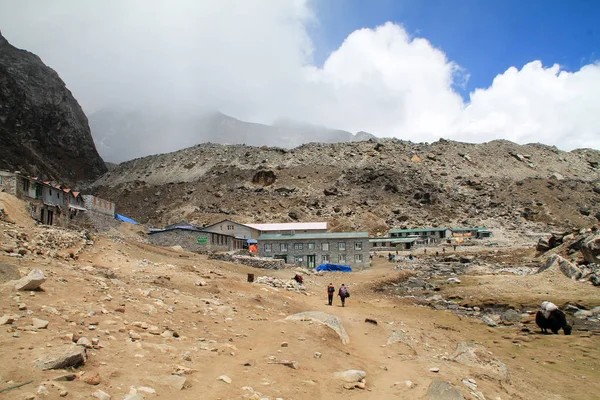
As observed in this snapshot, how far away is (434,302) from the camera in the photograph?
30234 mm

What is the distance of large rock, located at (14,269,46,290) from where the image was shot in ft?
34.9

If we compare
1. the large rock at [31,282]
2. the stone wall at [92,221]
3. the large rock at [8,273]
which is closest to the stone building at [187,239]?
the stone wall at [92,221]

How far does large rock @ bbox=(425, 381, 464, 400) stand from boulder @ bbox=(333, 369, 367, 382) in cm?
162

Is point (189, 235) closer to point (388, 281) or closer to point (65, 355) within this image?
point (388, 281)

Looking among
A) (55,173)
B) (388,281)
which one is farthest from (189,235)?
(55,173)

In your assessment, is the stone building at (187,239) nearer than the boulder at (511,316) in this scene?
No

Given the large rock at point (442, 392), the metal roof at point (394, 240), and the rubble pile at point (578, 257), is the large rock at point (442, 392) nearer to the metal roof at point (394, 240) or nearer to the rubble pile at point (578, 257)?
the rubble pile at point (578, 257)

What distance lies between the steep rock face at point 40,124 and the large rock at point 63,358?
11399 cm

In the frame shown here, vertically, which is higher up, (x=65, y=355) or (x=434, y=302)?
(x=65, y=355)

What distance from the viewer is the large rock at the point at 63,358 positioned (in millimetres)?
7073

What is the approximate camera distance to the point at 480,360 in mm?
14492

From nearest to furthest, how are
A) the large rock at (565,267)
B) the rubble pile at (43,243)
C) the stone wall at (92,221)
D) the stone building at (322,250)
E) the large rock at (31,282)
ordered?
the large rock at (31,282), the rubble pile at (43,243), the large rock at (565,267), the stone wall at (92,221), the stone building at (322,250)

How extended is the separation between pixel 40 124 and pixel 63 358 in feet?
472

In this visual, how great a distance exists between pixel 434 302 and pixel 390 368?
1965 cm
